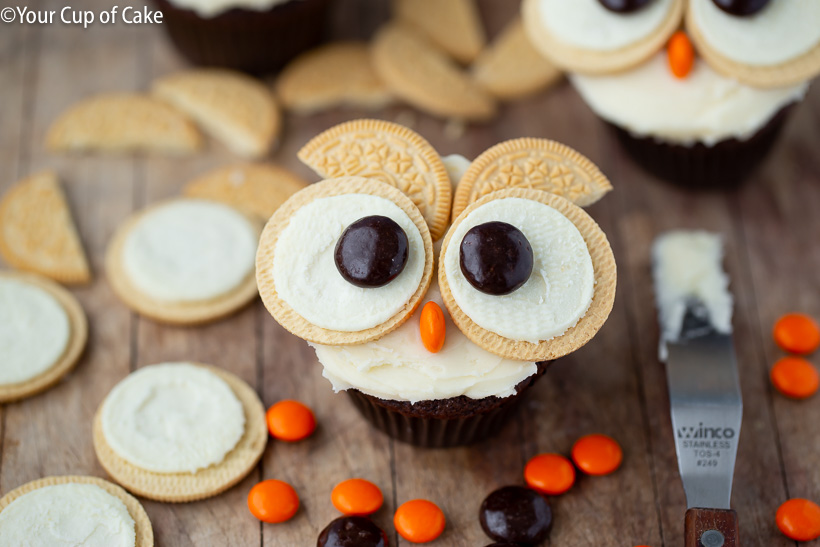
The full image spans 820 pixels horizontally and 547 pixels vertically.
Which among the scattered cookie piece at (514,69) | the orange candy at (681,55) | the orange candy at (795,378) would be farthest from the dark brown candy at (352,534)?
the scattered cookie piece at (514,69)

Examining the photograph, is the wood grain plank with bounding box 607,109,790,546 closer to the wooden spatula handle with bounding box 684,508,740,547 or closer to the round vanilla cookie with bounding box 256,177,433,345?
the wooden spatula handle with bounding box 684,508,740,547

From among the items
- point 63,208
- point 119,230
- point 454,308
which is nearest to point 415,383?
point 454,308

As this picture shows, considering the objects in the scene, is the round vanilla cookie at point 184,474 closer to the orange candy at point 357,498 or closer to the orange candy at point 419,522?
the orange candy at point 357,498

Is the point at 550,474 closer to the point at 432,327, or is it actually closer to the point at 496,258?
the point at 432,327

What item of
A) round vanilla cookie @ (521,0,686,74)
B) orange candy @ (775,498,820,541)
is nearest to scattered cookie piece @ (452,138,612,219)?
round vanilla cookie @ (521,0,686,74)

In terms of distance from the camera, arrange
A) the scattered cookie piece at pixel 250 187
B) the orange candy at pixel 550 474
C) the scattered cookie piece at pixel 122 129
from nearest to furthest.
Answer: the orange candy at pixel 550 474 → the scattered cookie piece at pixel 250 187 → the scattered cookie piece at pixel 122 129

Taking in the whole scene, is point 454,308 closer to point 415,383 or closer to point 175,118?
→ point 415,383
